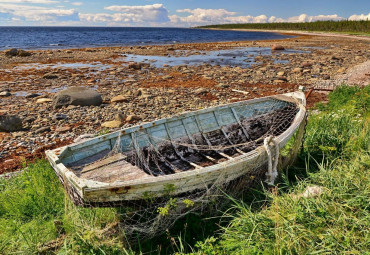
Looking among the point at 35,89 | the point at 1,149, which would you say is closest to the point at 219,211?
the point at 1,149

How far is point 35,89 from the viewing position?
15.6 meters

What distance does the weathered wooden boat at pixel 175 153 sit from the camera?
4.02 m

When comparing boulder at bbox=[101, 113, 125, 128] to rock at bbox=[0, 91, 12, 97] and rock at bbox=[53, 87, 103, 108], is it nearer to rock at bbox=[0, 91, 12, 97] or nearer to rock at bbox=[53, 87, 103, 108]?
rock at bbox=[53, 87, 103, 108]

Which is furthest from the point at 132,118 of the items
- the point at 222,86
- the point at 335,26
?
the point at 335,26

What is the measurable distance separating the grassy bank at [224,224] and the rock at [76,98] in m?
6.70

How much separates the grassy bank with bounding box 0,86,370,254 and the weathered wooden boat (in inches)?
24.4

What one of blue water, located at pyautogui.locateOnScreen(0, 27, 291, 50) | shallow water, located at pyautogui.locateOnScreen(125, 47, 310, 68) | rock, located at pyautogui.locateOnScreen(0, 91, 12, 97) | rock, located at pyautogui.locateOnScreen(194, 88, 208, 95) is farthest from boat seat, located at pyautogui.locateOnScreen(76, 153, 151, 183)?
blue water, located at pyautogui.locateOnScreen(0, 27, 291, 50)

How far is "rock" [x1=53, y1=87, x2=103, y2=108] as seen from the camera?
39.8 feet

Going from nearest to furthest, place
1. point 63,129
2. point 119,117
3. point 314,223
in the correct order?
1. point 314,223
2. point 63,129
3. point 119,117

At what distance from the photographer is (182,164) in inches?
250

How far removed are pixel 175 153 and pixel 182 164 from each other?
1.23ft

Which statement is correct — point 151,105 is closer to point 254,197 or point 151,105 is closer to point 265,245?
point 254,197

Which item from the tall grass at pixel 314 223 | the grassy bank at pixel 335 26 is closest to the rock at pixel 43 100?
the tall grass at pixel 314 223

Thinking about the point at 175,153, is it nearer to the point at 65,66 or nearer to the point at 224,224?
the point at 224,224
